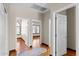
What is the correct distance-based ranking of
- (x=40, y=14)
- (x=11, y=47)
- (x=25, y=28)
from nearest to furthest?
(x=11, y=47) < (x=40, y=14) < (x=25, y=28)

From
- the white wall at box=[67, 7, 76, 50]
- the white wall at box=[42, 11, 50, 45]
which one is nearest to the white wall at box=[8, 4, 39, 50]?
the white wall at box=[42, 11, 50, 45]

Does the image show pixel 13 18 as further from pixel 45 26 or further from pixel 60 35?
pixel 60 35

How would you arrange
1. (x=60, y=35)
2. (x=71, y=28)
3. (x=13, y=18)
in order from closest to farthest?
(x=60, y=35) → (x=13, y=18) → (x=71, y=28)

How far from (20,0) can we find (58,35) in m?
→ 1.80

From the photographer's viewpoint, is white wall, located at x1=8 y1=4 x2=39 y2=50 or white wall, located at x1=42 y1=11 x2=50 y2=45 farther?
white wall, located at x1=42 y1=11 x2=50 y2=45

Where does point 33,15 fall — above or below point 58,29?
above

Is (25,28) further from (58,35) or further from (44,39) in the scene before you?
(58,35)

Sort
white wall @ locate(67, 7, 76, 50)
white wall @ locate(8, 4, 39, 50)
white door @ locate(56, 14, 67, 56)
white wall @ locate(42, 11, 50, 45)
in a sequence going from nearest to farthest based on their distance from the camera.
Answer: white door @ locate(56, 14, 67, 56) < white wall @ locate(8, 4, 39, 50) < white wall @ locate(67, 7, 76, 50) < white wall @ locate(42, 11, 50, 45)

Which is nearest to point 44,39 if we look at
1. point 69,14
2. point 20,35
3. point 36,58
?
point 20,35

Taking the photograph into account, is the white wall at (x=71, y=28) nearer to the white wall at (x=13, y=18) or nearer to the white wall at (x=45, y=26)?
the white wall at (x=45, y=26)

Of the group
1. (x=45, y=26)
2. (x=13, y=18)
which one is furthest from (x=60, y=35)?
(x=13, y=18)

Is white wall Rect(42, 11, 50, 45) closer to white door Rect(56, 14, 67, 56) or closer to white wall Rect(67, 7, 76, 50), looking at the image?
white wall Rect(67, 7, 76, 50)

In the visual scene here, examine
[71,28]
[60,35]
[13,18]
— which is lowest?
[60,35]

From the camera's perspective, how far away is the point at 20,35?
3666mm
